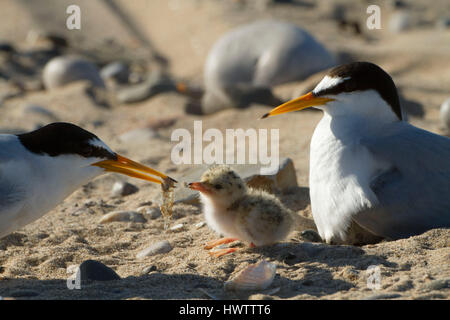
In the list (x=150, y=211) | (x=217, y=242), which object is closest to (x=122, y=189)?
(x=150, y=211)

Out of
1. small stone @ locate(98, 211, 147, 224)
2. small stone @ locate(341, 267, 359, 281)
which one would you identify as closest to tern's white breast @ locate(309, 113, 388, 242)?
small stone @ locate(341, 267, 359, 281)

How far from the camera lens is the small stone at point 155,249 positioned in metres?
3.44

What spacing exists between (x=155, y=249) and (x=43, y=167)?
77 centimetres

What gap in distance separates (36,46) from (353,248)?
9.08 metres

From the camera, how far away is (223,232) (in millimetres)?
3457

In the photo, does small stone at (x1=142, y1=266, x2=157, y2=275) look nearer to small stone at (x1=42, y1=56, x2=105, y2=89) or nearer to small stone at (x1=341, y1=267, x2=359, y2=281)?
small stone at (x1=341, y1=267, x2=359, y2=281)

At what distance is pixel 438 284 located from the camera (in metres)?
2.58

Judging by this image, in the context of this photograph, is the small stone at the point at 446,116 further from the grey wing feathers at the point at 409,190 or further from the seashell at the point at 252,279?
the seashell at the point at 252,279

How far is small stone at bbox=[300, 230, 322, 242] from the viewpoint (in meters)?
3.64

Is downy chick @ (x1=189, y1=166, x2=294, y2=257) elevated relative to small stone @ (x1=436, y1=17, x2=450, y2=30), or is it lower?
lower

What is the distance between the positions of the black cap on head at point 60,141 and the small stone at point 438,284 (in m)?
1.75

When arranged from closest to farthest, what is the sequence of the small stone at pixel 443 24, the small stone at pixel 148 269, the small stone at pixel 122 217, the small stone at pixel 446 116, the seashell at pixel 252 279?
1. the seashell at pixel 252 279
2. the small stone at pixel 148 269
3. the small stone at pixel 122 217
4. the small stone at pixel 446 116
5. the small stone at pixel 443 24

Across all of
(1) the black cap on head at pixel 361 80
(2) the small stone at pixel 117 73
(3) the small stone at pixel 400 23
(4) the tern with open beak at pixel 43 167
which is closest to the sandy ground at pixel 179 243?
(4) the tern with open beak at pixel 43 167

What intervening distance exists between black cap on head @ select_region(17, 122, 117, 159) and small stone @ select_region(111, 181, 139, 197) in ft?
4.96
